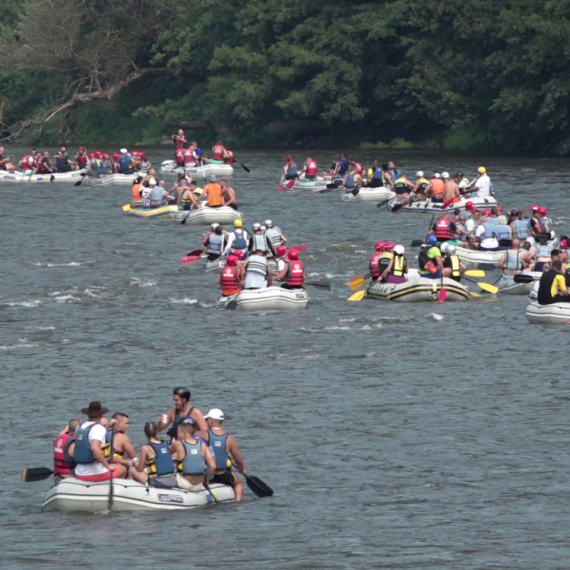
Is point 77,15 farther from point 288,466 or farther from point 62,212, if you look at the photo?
point 288,466

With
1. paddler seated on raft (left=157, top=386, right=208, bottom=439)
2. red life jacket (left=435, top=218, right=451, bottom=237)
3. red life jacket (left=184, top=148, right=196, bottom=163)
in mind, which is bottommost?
paddler seated on raft (left=157, top=386, right=208, bottom=439)

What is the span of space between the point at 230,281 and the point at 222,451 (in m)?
14.7

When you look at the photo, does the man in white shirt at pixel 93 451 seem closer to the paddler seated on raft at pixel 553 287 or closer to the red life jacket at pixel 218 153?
the paddler seated on raft at pixel 553 287

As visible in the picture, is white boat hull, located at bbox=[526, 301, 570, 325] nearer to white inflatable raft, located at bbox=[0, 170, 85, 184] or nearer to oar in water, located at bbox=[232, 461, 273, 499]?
oar in water, located at bbox=[232, 461, 273, 499]

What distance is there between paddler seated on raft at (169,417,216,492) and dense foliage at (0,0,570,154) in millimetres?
53806

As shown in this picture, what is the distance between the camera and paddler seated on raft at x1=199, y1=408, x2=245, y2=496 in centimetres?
2080

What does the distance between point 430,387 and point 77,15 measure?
6645cm

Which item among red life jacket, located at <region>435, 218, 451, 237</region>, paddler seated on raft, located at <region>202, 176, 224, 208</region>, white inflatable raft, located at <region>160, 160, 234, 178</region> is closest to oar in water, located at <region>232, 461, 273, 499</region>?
red life jacket, located at <region>435, 218, 451, 237</region>

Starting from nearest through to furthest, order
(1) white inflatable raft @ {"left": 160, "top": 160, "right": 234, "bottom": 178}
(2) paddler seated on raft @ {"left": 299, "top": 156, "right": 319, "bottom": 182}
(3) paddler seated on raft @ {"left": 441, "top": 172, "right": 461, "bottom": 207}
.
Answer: (3) paddler seated on raft @ {"left": 441, "top": 172, "right": 461, "bottom": 207} → (2) paddler seated on raft @ {"left": 299, "top": 156, "right": 319, "bottom": 182} → (1) white inflatable raft @ {"left": 160, "top": 160, "right": 234, "bottom": 178}

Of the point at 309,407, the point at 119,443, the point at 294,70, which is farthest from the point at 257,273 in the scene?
the point at 294,70

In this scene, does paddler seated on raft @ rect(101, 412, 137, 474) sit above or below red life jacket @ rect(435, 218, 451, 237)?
below

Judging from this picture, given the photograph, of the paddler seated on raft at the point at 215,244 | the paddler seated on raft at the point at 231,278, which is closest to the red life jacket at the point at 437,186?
the paddler seated on raft at the point at 215,244

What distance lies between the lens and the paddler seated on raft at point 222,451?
2080 cm

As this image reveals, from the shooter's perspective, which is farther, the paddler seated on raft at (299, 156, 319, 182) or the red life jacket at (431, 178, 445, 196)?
the paddler seated on raft at (299, 156, 319, 182)
